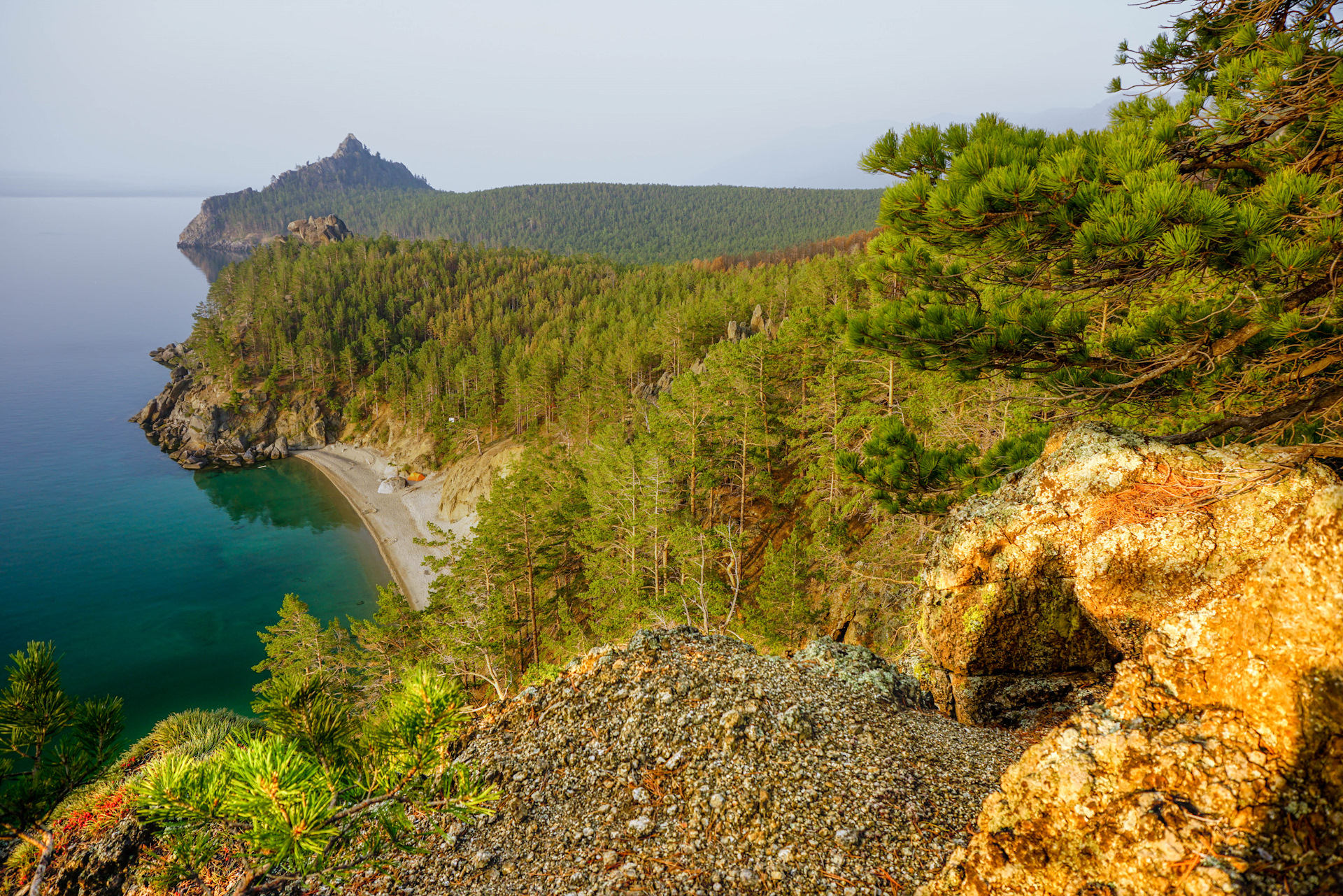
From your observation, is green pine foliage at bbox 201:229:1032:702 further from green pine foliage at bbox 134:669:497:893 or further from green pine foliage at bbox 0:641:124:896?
green pine foliage at bbox 0:641:124:896

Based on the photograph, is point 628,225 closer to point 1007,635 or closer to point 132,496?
point 132,496

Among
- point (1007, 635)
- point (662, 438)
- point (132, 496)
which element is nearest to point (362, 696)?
point (662, 438)

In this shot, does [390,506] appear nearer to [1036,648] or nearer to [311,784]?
[311,784]

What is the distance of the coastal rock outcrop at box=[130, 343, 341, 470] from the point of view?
64188 mm

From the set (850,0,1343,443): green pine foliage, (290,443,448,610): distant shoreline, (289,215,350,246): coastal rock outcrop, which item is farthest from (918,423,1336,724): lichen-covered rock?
(289,215,350,246): coastal rock outcrop

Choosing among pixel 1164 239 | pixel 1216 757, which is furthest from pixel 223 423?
pixel 1216 757

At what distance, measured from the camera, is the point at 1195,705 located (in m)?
3.04

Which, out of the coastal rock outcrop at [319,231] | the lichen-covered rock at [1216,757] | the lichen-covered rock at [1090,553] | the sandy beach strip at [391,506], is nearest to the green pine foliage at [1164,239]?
the lichen-covered rock at [1090,553]

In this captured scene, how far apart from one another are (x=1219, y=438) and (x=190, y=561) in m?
58.2

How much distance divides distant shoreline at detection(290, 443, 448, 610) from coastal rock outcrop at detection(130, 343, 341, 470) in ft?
9.99

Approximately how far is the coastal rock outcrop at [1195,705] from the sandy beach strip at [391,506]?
35.5m

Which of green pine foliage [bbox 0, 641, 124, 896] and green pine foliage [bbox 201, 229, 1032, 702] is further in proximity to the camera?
green pine foliage [bbox 201, 229, 1032, 702]

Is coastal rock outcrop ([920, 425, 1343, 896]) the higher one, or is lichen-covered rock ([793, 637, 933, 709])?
coastal rock outcrop ([920, 425, 1343, 896])

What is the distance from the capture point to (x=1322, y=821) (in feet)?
8.02
